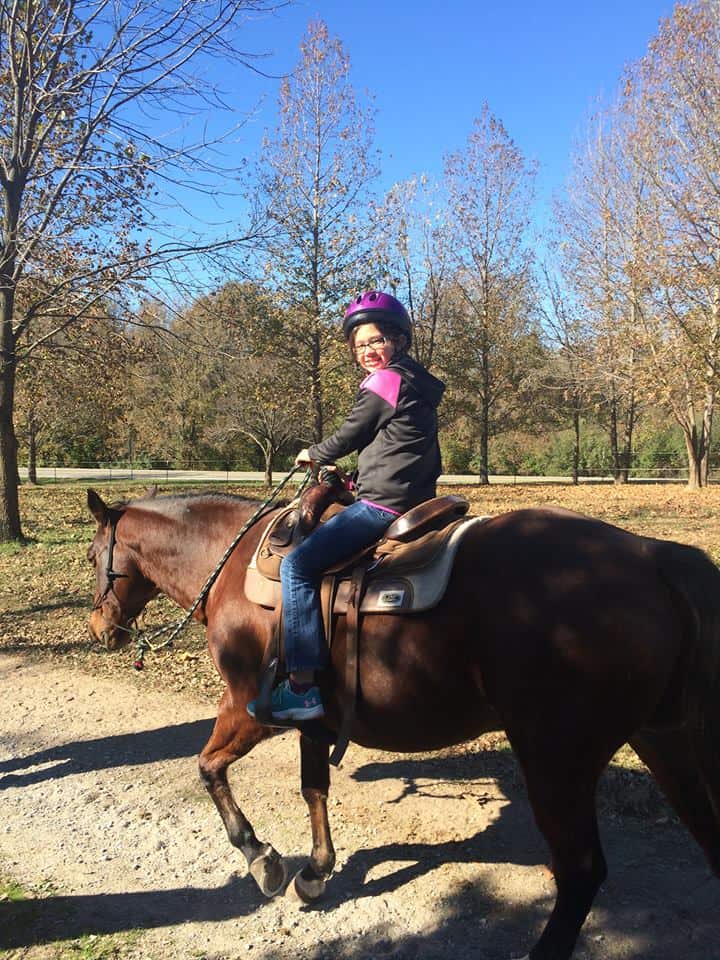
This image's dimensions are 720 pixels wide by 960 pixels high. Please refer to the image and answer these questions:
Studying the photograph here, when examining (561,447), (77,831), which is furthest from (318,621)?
(561,447)

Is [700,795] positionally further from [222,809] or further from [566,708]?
[222,809]

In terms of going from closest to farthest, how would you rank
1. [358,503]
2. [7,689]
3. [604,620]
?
[604,620], [358,503], [7,689]

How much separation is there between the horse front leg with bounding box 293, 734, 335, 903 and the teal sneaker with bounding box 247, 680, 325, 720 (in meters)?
0.53

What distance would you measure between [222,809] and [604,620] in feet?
7.64

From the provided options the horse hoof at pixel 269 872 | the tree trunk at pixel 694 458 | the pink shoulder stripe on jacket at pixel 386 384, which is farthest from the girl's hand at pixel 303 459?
the tree trunk at pixel 694 458

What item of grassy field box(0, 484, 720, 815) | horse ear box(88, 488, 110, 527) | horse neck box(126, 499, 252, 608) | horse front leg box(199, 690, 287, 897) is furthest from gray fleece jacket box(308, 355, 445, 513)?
grassy field box(0, 484, 720, 815)

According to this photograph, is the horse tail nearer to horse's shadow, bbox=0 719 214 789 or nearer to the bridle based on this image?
the bridle

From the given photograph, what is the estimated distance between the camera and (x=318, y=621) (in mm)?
3166

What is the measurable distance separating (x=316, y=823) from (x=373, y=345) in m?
2.56

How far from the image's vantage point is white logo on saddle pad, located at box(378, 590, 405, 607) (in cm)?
296

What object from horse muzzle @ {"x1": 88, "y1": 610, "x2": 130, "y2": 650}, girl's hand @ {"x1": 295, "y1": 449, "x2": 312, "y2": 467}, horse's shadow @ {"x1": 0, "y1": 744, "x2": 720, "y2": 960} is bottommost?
horse's shadow @ {"x1": 0, "y1": 744, "x2": 720, "y2": 960}

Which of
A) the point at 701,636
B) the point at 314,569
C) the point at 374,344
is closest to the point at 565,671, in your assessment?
the point at 701,636

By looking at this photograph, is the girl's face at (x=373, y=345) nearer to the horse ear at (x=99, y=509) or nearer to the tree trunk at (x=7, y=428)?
the horse ear at (x=99, y=509)

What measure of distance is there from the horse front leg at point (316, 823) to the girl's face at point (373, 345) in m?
2.03
